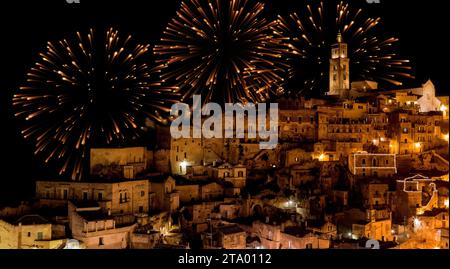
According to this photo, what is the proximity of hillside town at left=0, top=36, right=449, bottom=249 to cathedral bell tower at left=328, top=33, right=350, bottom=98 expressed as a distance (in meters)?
3.01

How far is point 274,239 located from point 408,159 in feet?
53.5

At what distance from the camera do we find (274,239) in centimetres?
2917

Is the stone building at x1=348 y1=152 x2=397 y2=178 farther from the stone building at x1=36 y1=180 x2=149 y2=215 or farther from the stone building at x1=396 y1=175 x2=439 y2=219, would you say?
the stone building at x1=36 y1=180 x2=149 y2=215

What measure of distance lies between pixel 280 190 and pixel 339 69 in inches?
702

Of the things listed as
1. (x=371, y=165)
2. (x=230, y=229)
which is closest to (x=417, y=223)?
(x=371, y=165)

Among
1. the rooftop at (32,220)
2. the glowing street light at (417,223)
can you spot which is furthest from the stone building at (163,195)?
the glowing street light at (417,223)

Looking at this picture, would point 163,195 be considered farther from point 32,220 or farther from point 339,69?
point 339,69

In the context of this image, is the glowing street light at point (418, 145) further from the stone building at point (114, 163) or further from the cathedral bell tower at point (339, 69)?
the stone building at point (114, 163)

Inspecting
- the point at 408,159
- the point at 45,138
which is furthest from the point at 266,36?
the point at 45,138

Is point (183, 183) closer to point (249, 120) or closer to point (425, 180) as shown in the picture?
point (249, 120)

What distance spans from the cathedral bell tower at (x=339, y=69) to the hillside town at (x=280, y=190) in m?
3.01

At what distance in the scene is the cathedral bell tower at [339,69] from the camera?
47.9 m

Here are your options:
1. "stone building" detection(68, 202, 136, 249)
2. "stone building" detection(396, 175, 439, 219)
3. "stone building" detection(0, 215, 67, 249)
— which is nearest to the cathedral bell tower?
"stone building" detection(396, 175, 439, 219)

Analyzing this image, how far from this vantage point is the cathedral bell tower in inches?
1885
